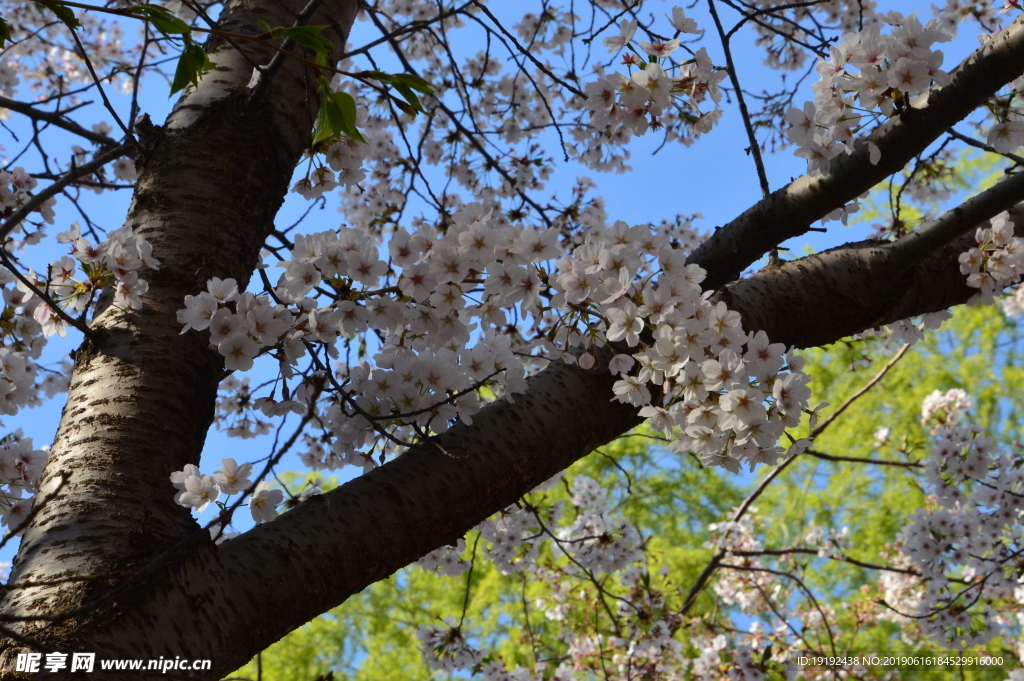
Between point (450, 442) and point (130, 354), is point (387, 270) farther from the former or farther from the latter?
point (130, 354)

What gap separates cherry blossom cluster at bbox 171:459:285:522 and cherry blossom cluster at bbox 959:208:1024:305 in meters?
2.05

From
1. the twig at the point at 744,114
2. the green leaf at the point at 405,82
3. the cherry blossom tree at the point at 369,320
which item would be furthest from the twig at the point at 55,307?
the twig at the point at 744,114

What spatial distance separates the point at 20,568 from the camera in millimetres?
1094

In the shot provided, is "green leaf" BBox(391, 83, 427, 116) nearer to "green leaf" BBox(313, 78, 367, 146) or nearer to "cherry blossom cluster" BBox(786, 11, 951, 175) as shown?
"green leaf" BBox(313, 78, 367, 146)

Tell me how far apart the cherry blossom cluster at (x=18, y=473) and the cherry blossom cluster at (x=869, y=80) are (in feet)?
7.50

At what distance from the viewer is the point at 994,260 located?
1.86 m

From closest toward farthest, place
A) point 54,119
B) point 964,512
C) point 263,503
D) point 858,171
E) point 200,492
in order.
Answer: point 200,492
point 263,503
point 858,171
point 54,119
point 964,512

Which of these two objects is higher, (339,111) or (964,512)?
(339,111)

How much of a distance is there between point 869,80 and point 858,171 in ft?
0.93

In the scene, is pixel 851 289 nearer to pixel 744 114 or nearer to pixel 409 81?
pixel 744 114

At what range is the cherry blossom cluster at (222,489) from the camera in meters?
1.18

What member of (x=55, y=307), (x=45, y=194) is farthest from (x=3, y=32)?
(x=45, y=194)

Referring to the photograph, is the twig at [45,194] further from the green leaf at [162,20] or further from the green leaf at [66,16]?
the green leaf at [162,20]

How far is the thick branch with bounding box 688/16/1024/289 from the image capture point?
4.83 feet
